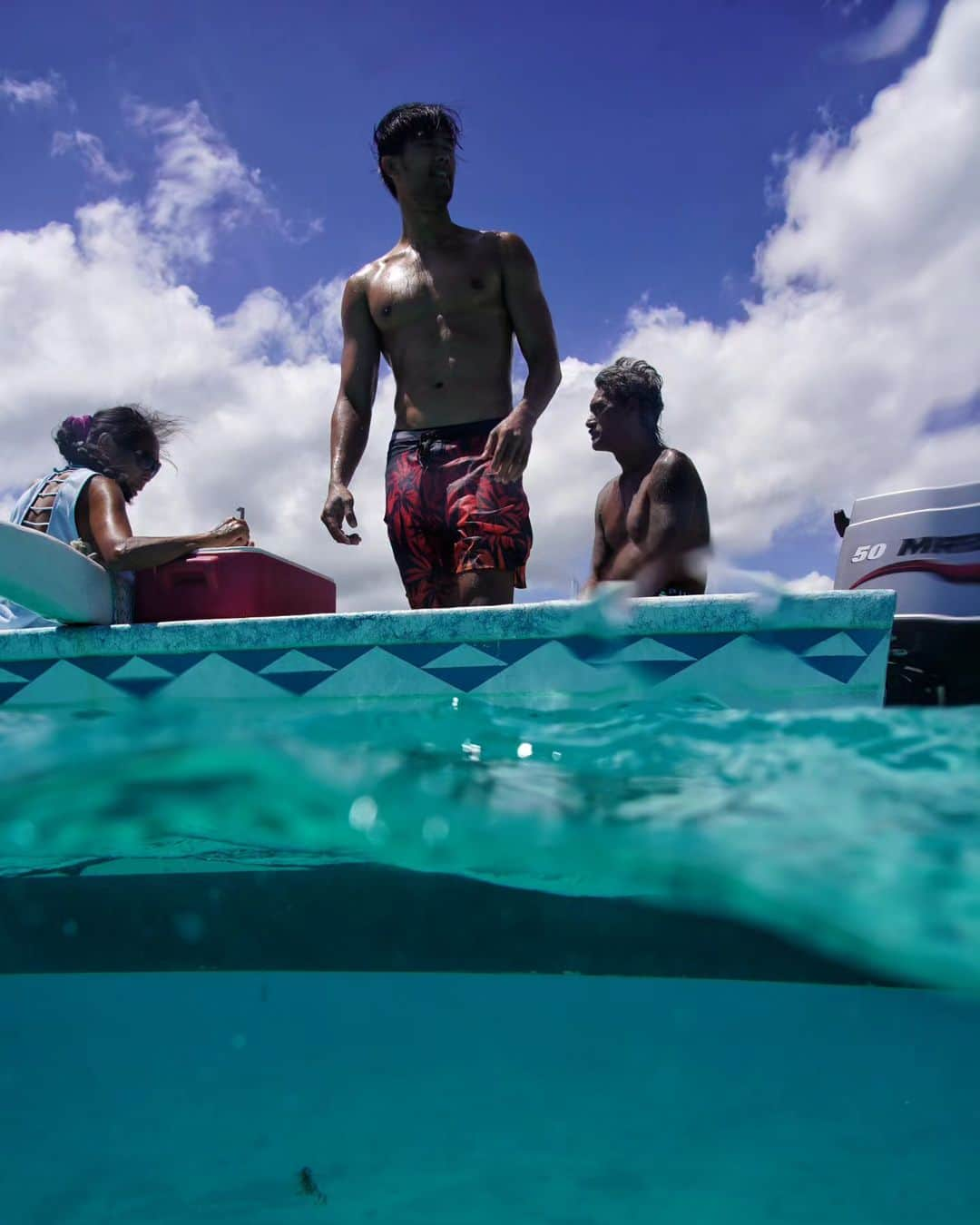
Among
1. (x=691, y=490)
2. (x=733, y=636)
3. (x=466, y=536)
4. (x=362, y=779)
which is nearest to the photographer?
(x=362, y=779)

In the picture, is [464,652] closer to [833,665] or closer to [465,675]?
[465,675]

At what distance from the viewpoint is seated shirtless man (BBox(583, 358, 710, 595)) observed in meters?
4.09

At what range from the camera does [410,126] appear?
12.8 feet

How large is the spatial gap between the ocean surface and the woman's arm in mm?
740

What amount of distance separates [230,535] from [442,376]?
1.15 meters

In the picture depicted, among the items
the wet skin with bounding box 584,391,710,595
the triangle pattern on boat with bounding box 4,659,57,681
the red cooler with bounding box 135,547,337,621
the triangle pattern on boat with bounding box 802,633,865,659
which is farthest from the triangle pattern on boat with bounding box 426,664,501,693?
the triangle pattern on boat with bounding box 4,659,57,681

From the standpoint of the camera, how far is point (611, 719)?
8.89ft

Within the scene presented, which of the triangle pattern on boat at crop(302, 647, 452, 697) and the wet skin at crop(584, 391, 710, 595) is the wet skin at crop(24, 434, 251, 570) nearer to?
the triangle pattern on boat at crop(302, 647, 452, 697)

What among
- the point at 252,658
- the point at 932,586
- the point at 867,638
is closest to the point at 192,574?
the point at 252,658

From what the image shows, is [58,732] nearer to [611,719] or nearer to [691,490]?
[611,719]

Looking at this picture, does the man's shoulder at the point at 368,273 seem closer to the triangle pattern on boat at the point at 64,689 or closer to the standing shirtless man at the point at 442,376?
the standing shirtless man at the point at 442,376

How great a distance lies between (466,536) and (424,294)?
1200 millimetres

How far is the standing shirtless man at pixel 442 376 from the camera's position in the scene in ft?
11.5

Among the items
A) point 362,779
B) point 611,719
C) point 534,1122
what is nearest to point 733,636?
point 611,719
